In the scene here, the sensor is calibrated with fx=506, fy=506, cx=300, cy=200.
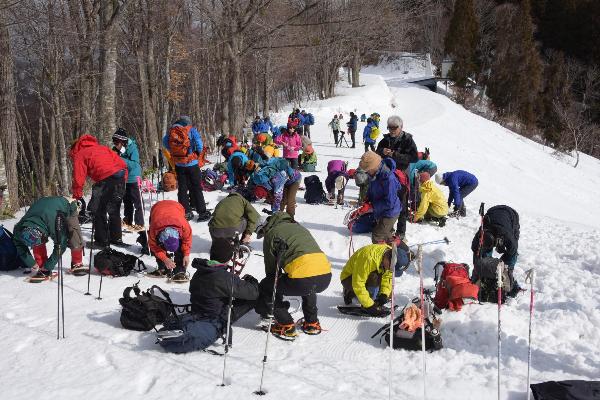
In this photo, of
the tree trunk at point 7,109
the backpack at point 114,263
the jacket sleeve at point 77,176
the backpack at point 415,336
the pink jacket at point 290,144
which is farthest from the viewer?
the tree trunk at point 7,109

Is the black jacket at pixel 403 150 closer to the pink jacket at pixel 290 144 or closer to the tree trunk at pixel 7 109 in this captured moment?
the pink jacket at pixel 290 144

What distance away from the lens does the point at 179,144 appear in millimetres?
8766

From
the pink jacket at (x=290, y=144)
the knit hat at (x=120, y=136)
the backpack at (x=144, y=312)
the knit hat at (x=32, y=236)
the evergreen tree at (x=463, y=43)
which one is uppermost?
the evergreen tree at (x=463, y=43)

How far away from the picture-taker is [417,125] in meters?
28.6

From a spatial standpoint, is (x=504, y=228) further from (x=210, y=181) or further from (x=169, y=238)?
(x=210, y=181)

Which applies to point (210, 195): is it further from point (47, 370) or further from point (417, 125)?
point (417, 125)

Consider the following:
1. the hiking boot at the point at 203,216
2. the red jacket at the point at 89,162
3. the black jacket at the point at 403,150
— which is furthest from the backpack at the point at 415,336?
the hiking boot at the point at 203,216

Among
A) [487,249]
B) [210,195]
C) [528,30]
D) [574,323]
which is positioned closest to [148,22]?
[210,195]

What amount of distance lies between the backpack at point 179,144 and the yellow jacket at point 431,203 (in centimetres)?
441

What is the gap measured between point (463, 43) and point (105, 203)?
50302 mm

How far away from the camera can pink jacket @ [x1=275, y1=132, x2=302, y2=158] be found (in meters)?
13.6

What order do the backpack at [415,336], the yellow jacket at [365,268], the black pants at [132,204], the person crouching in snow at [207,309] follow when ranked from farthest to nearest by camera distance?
1. the black pants at [132,204]
2. the yellow jacket at [365,268]
3. the backpack at [415,336]
4. the person crouching in snow at [207,309]

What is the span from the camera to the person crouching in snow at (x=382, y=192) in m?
7.13

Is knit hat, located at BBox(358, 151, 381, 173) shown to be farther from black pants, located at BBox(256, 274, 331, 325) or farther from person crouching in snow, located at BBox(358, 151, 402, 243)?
black pants, located at BBox(256, 274, 331, 325)
